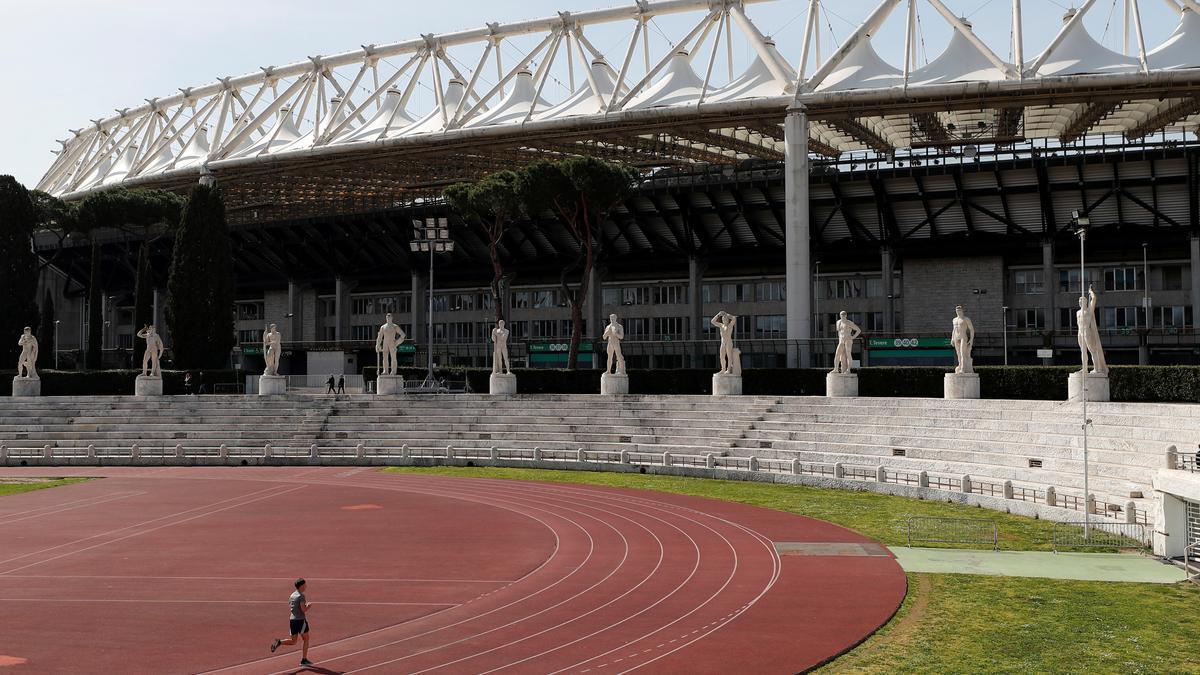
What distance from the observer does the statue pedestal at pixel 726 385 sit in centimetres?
4375

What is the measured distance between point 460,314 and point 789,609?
78.2m

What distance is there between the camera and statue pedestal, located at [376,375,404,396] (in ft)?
159

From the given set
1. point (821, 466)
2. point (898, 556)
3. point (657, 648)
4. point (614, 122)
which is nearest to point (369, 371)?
point (614, 122)

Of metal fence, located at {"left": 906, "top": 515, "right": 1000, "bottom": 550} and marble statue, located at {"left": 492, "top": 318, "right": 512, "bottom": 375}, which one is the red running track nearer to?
metal fence, located at {"left": 906, "top": 515, "right": 1000, "bottom": 550}

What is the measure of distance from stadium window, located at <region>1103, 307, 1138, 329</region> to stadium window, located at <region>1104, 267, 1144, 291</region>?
55.6 inches

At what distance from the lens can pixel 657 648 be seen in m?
13.9

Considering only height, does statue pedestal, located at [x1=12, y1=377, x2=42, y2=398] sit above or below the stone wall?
below

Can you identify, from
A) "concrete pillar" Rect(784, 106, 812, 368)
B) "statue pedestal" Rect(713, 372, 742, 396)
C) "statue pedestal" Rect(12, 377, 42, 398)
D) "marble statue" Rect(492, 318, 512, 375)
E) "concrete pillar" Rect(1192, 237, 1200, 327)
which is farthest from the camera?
"concrete pillar" Rect(1192, 237, 1200, 327)

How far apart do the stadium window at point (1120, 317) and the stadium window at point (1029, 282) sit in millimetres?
4637

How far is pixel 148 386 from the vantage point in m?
50.7

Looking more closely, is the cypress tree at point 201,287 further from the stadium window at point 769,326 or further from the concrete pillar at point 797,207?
the stadium window at point 769,326

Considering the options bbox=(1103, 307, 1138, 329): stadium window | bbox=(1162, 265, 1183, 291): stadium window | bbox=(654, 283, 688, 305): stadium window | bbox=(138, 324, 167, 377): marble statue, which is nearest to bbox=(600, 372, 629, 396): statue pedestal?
bbox=(138, 324, 167, 377): marble statue

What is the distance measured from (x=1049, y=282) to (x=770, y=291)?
68.2 feet

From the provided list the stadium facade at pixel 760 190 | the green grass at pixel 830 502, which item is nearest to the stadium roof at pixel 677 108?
the stadium facade at pixel 760 190
